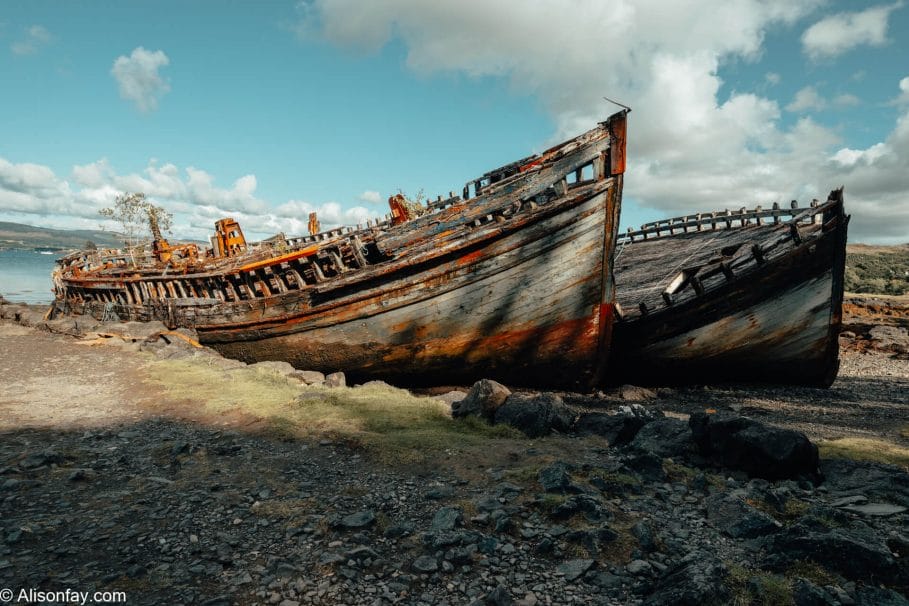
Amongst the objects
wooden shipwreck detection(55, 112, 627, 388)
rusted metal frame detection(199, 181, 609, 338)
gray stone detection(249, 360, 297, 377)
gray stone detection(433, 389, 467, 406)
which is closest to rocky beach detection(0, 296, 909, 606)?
gray stone detection(433, 389, 467, 406)

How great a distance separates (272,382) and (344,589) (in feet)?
23.9

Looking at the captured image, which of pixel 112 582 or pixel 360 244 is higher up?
pixel 360 244

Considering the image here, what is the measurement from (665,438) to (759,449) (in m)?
1.18

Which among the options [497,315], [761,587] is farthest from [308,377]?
[761,587]

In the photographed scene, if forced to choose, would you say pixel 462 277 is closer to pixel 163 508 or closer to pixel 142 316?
pixel 163 508

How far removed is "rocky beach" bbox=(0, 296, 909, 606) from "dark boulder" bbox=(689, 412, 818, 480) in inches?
0.8

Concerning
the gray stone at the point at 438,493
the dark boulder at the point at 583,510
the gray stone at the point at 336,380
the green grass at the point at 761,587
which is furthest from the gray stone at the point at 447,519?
the gray stone at the point at 336,380

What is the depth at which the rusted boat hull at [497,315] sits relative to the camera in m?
10.0

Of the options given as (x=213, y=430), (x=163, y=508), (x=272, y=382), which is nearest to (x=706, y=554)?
(x=163, y=508)

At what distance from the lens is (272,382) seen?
10.0 meters

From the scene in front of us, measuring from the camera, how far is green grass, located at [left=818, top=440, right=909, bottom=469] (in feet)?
19.9

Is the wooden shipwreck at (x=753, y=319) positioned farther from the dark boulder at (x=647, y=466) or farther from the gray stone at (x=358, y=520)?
the gray stone at (x=358, y=520)

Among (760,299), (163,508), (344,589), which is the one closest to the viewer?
(344,589)

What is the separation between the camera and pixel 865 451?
20.8ft
